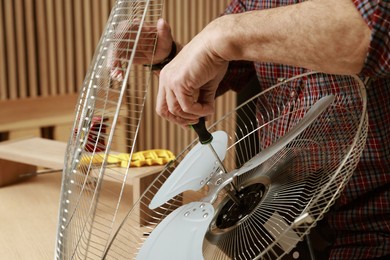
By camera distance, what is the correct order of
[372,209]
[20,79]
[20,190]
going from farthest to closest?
[20,79]
[20,190]
[372,209]

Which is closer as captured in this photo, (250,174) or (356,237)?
(250,174)

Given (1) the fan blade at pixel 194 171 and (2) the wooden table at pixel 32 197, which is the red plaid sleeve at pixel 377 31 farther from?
(2) the wooden table at pixel 32 197

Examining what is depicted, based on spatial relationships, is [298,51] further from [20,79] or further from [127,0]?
[20,79]

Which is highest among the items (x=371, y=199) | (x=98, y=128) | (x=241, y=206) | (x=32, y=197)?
(x=98, y=128)

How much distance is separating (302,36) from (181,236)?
261 mm

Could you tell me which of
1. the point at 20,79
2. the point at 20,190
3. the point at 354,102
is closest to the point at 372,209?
the point at 354,102

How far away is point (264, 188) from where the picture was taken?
28.5 inches

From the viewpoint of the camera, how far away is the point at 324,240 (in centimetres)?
64

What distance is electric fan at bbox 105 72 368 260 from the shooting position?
1.93 feet

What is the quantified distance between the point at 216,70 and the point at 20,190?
1.02 meters

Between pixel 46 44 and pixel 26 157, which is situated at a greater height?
pixel 46 44

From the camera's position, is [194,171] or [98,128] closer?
[98,128]

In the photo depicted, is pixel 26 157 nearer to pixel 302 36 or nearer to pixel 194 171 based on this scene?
pixel 194 171

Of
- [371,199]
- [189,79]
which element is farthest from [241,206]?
[371,199]
